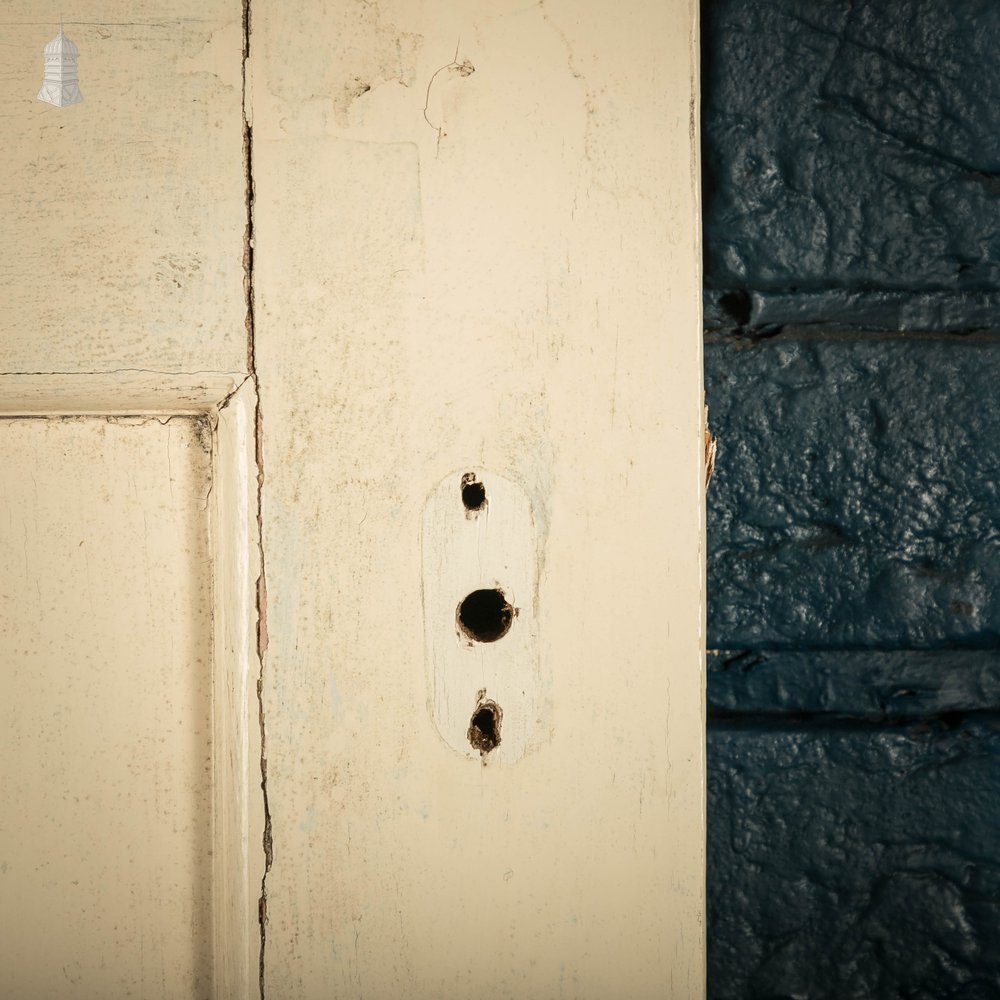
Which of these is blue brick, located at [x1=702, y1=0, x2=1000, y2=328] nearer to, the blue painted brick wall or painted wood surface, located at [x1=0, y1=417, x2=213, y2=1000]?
the blue painted brick wall

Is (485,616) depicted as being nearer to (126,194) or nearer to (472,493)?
(472,493)

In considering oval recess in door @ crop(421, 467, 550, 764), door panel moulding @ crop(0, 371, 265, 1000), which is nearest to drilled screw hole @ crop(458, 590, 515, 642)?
oval recess in door @ crop(421, 467, 550, 764)

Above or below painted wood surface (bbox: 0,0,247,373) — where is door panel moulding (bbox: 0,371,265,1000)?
below

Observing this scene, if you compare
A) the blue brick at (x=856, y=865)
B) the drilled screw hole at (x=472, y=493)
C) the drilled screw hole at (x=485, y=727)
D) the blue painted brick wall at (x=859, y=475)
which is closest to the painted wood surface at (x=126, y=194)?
the drilled screw hole at (x=472, y=493)

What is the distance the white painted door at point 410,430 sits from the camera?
516 mm

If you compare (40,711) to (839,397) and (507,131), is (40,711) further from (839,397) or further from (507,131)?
(839,397)

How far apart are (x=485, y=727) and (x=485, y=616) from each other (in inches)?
3.0

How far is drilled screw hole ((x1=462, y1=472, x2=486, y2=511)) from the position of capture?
0.52m

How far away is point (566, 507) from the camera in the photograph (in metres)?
0.52

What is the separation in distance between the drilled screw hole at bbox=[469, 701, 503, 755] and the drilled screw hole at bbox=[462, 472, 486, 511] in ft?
0.44

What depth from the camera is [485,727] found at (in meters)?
0.53

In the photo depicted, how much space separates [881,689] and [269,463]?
0.57 meters

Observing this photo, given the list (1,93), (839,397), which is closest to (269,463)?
(1,93)

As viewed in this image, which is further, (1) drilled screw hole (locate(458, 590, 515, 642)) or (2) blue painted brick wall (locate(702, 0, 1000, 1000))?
(2) blue painted brick wall (locate(702, 0, 1000, 1000))
